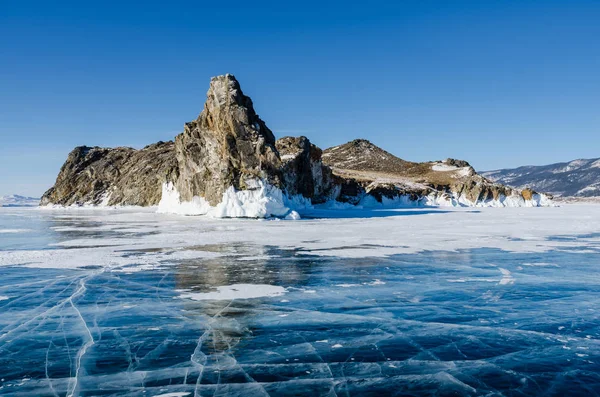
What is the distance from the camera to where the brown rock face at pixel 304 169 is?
6838 centimetres

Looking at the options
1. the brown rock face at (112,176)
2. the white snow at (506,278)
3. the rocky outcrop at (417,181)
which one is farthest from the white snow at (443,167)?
the white snow at (506,278)

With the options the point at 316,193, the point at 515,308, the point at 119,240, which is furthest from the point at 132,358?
the point at 316,193

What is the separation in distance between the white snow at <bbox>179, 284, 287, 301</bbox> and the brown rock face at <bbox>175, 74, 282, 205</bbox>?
117ft

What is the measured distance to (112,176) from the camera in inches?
4422

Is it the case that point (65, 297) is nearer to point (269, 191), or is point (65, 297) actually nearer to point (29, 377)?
point (29, 377)

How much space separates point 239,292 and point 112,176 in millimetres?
110744

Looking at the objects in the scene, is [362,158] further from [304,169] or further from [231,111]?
[231,111]

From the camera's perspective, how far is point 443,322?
27.6 ft

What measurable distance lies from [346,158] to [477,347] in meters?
164

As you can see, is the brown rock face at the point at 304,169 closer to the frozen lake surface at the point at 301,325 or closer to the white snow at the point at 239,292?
the frozen lake surface at the point at 301,325

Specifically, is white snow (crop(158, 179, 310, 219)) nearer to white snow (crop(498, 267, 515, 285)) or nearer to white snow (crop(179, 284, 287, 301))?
white snow (crop(498, 267, 515, 285))

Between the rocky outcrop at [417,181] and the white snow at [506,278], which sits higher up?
the rocky outcrop at [417,181]

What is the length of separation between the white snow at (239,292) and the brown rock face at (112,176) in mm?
83025

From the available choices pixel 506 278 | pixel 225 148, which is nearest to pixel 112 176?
pixel 225 148
